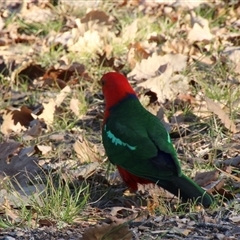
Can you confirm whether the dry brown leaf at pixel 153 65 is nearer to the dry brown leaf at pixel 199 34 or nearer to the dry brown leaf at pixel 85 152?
the dry brown leaf at pixel 199 34

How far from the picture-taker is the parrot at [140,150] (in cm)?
418

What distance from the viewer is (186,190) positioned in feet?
13.6

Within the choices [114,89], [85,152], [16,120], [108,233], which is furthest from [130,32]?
[108,233]

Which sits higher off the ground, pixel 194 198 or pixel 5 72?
pixel 5 72

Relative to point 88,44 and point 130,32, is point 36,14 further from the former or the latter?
point 130,32

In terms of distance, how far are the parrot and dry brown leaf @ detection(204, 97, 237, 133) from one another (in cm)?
59

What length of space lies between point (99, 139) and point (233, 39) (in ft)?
7.44

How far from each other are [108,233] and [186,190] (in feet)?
2.67

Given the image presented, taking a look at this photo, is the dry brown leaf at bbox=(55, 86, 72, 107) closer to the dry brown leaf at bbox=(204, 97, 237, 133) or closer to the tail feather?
the dry brown leaf at bbox=(204, 97, 237, 133)

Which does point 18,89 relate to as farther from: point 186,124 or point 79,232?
point 79,232

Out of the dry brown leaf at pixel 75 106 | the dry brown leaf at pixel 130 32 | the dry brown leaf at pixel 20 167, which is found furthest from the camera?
the dry brown leaf at pixel 130 32

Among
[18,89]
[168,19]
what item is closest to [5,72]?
[18,89]

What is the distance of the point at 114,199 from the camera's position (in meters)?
4.58

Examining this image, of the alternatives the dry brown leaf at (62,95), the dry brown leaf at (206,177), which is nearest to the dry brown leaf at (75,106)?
the dry brown leaf at (62,95)
